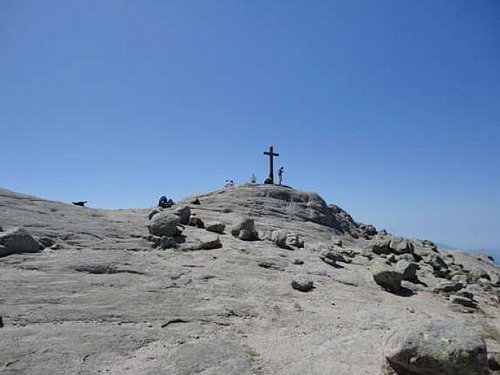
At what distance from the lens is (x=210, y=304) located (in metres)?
13.9

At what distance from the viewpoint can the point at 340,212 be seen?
151 feet

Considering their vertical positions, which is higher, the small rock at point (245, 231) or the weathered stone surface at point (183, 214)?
the weathered stone surface at point (183, 214)

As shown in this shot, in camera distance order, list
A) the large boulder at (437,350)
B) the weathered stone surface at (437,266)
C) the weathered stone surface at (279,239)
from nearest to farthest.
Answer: the large boulder at (437,350) < the weathered stone surface at (279,239) < the weathered stone surface at (437,266)

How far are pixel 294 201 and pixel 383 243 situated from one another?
12.1m

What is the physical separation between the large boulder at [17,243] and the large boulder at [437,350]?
13.3m

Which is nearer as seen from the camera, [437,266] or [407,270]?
[407,270]

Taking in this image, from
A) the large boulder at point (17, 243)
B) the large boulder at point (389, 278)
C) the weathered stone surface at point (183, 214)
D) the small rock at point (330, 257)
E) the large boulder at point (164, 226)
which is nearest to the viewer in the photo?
the large boulder at point (17, 243)

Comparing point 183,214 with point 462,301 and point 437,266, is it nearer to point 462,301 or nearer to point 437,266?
point 462,301

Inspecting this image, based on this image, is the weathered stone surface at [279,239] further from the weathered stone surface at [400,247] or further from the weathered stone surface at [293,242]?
the weathered stone surface at [400,247]

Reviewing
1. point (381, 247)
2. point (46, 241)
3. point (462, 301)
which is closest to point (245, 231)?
point (46, 241)

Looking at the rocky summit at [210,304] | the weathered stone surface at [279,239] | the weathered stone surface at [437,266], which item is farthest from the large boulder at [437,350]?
the weathered stone surface at [437,266]

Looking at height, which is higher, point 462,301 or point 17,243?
point 17,243

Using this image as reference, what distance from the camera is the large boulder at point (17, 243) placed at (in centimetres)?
1513

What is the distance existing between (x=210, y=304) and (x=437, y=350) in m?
7.34
